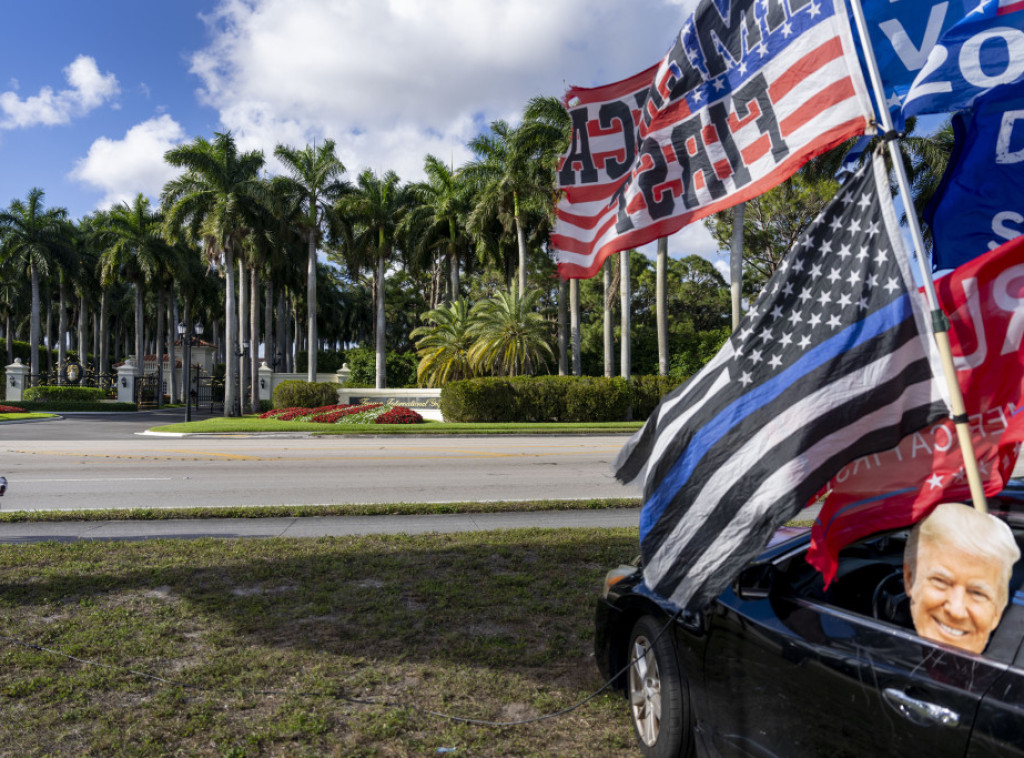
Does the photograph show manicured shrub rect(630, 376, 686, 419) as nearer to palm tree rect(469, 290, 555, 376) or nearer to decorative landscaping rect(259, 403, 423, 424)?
palm tree rect(469, 290, 555, 376)

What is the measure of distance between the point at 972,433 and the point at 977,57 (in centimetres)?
155

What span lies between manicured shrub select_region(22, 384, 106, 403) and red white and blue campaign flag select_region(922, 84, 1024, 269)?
5118 cm

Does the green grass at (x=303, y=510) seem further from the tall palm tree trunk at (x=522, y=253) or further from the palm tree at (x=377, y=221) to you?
the palm tree at (x=377, y=221)

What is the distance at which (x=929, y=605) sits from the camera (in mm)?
2412

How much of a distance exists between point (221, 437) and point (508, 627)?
21732mm

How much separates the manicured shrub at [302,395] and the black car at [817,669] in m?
38.4

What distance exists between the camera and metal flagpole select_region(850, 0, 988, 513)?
8.16ft

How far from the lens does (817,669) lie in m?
2.58

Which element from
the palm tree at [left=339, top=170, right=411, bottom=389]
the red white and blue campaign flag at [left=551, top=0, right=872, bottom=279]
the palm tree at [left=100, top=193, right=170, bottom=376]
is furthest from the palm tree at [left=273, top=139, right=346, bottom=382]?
the red white and blue campaign flag at [left=551, top=0, right=872, bottom=279]

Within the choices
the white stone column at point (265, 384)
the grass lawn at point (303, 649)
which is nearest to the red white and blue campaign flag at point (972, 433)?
the grass lawn at point (303, 649)

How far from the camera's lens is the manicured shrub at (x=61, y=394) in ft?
153

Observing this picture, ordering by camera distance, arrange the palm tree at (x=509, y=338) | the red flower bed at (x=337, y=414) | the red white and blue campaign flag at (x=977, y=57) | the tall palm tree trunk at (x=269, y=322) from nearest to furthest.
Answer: the red white and blue campaign flag at (x=977, y=57), the red flower bed at (x=337, y=414), the palm tree at (x=509, y=338), the tall palm tree trunk at (x=269, y=322)

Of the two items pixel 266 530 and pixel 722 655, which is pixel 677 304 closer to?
pixel 266 530

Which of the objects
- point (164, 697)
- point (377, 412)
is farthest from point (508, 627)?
point (377, 412)
